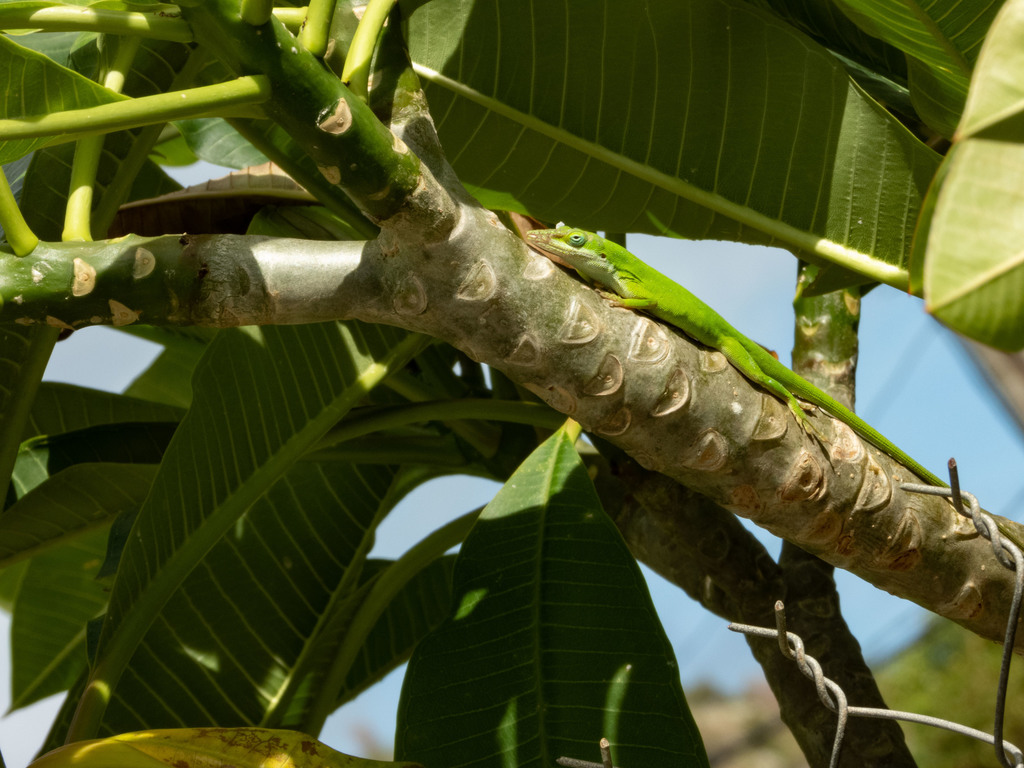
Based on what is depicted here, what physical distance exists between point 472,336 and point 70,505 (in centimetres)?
82

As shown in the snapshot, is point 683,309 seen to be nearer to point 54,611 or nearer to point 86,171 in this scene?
point 86,171

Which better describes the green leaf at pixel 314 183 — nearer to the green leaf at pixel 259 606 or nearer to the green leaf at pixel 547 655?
the green leaf at pixel 547 655

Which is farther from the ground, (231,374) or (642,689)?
(231,374)

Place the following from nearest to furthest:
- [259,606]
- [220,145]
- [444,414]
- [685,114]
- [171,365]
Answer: [685,114], [444,414], [259,606], [220,145], [171,365]

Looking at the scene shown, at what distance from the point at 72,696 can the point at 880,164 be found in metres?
1.28

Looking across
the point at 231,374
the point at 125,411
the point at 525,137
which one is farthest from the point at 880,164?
the point at 125,411

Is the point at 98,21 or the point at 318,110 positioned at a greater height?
the point at 98,21

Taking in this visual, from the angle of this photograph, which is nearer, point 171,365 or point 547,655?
point 547,655

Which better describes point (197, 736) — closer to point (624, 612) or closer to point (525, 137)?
point (624, 612)

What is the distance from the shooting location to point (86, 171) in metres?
0.82

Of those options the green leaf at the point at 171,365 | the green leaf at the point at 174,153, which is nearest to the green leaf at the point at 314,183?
the green leaf at the point at 171,365

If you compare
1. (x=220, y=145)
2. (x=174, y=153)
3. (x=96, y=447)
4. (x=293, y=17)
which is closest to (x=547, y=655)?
(x=293, y=17)

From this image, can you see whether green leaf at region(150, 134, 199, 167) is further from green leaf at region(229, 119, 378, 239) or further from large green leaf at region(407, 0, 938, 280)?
large green leaf at region(407, 0, 938, 280)

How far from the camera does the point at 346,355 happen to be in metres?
1.10
